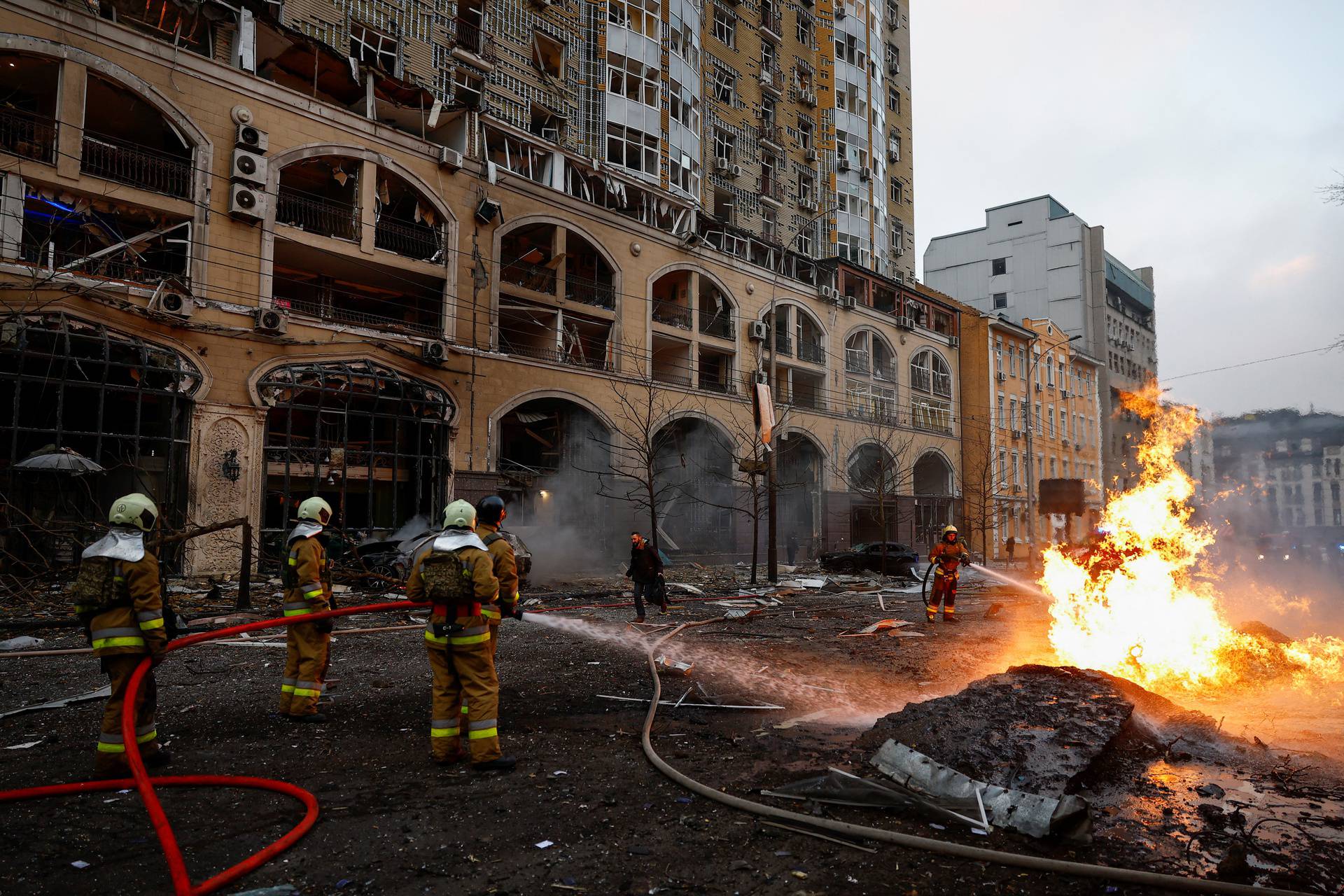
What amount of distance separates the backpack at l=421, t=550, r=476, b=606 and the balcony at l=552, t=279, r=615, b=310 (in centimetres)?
2539

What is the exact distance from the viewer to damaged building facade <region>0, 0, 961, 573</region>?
737 inches

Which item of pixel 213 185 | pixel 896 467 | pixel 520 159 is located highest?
pixel 520 159

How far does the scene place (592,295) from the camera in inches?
1233

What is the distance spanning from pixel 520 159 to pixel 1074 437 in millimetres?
Answer: 46932

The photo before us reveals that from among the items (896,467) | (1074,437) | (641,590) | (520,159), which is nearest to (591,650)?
(641,590)

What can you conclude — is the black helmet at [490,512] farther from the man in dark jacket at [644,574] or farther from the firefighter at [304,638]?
the man in dark jacket at [644,574]

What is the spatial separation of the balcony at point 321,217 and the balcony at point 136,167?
3158mm

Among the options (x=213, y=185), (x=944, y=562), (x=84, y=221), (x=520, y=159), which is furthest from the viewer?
(x=520, y=159)

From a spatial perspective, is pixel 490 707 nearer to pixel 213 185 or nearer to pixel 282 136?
pixel 213 185

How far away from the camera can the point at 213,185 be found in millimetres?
20438

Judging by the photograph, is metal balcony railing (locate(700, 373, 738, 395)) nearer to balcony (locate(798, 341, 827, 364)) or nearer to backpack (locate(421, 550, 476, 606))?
balcony (locate(798, 341, 827, 364))

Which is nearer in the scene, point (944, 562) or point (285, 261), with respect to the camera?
point (944, 562)

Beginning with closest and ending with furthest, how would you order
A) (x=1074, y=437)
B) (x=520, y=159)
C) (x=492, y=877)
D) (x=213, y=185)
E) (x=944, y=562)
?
(x=492, y=877), (x=944, y=562), (x=213, y=185), (x=520, y=159), (x=1074, y=437)

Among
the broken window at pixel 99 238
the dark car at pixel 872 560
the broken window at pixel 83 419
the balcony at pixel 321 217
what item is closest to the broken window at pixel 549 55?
the balcony at pixel 321 217
